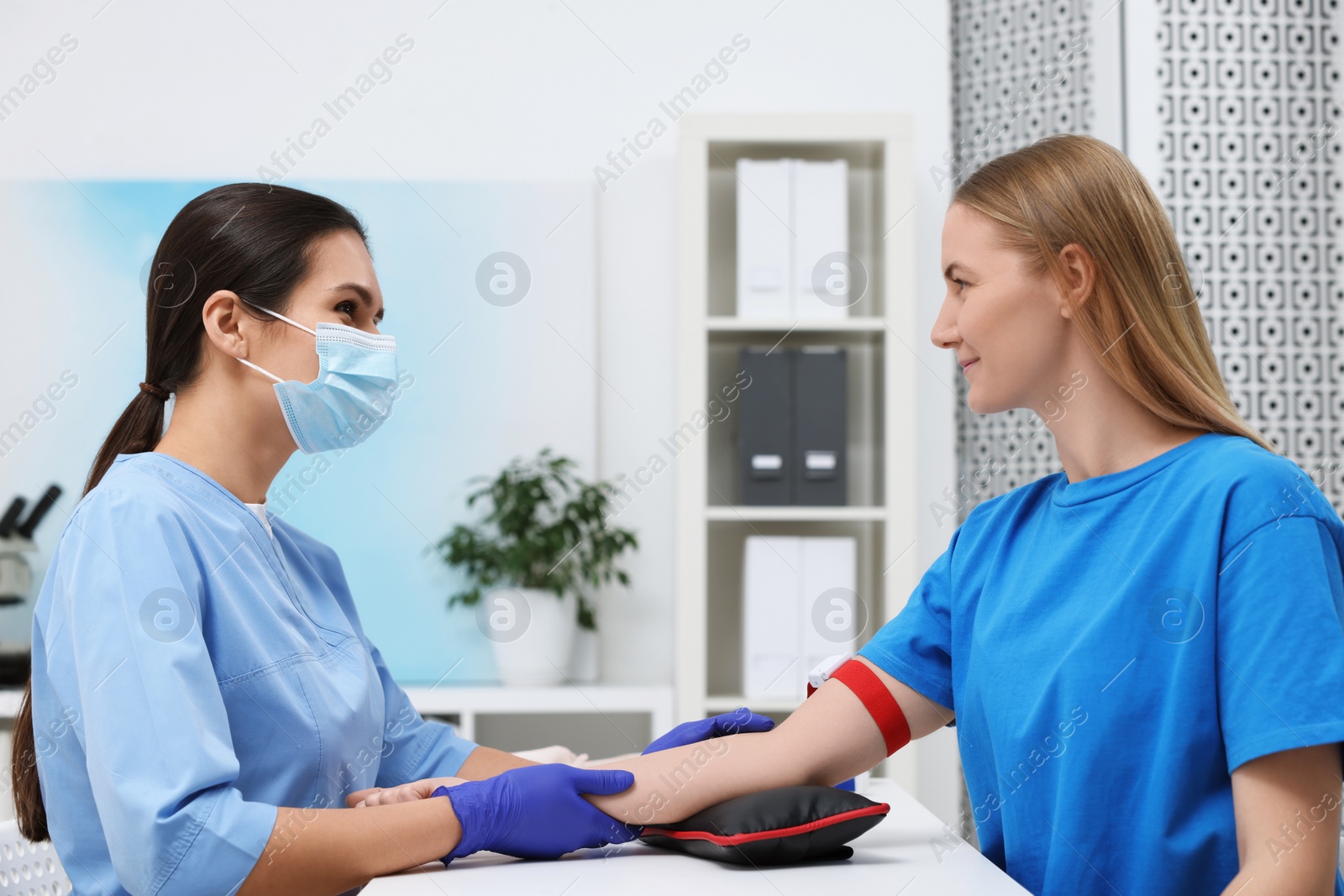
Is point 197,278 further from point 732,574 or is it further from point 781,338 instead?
point 732,574

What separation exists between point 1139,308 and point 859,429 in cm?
165

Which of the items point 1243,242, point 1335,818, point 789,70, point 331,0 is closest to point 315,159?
point 331,0

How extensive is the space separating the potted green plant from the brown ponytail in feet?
4.01

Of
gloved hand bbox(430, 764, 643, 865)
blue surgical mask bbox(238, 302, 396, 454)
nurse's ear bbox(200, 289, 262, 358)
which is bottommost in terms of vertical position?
gloved hand bbox(430, 764, 643, 865)

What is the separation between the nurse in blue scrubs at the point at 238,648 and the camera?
3.15 feet

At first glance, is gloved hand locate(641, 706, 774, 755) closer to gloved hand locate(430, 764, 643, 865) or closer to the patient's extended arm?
the patient's extended arm

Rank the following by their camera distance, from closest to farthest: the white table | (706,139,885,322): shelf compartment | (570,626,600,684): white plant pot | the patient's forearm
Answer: the white table
the patient's forearm
(706,139,885,322): shelf compartment
(570,626,600,684): white plant pot

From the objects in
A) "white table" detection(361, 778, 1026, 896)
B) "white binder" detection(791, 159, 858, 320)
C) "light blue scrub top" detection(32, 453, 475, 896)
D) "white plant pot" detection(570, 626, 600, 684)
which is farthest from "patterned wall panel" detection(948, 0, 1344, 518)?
"light blue scrub top" detection(32, 453, 475, 896)

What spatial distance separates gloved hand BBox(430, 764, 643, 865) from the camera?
97 cm

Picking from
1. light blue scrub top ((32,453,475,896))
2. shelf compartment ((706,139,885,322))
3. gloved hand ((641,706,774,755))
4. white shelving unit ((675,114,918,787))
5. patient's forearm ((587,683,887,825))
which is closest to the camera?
light blue scrub top ((32,453,475,896))

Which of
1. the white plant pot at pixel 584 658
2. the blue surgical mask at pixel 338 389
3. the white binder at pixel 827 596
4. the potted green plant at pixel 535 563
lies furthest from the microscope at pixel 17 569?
the white binder at pixel 827 596

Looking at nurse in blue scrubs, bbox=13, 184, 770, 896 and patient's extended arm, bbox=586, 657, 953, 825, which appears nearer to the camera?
nurse in blue scrubs, bbox=13, 184, 770, 896

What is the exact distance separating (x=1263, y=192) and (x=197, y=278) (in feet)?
7.72

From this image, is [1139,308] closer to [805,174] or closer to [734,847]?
[734,847]
